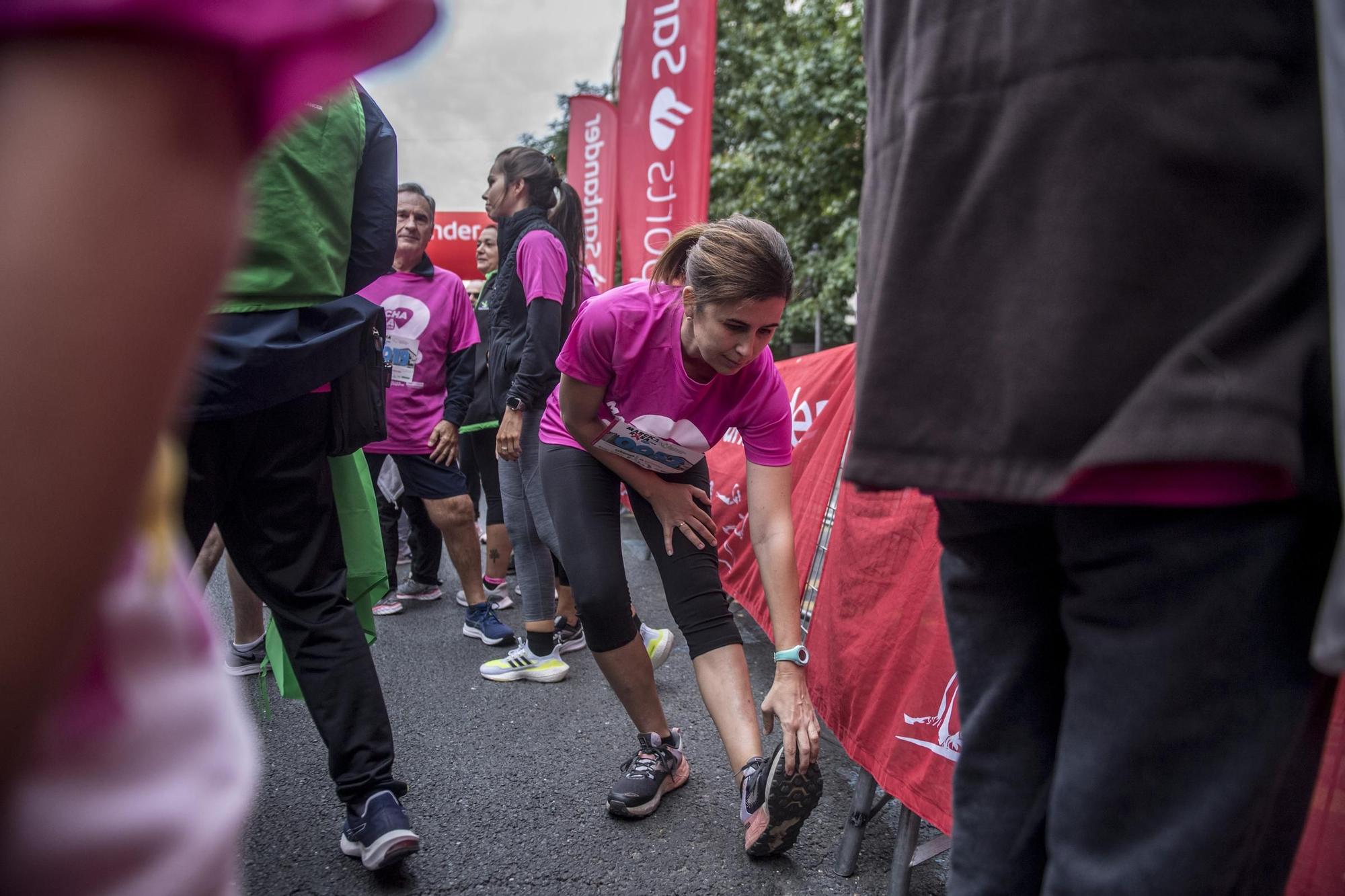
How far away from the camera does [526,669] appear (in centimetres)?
356

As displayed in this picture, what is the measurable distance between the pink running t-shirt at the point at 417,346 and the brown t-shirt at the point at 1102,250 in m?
3.61

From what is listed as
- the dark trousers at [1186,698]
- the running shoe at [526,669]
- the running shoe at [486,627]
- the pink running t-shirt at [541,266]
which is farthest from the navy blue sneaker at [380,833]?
the pink running t-shirt at [541,266]

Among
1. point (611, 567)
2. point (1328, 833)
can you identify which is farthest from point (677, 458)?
point (1328, 833)

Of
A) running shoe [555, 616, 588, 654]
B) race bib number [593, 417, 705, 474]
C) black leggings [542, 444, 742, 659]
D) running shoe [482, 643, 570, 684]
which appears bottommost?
running shoe [555, 616, 588, 654]

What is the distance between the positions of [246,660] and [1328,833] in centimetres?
339

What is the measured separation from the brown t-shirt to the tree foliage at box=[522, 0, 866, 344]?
888 centimetres

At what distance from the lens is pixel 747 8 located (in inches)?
656

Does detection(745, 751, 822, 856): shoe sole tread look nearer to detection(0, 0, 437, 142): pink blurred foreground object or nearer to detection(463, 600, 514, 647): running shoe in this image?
detection(0, 0, 437, 142): pink blurred foreground object

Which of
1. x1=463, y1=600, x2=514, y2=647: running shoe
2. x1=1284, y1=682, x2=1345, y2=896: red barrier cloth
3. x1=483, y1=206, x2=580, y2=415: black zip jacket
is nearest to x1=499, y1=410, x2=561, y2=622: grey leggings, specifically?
x1=483, y1=206, x2=580, y2=415: black zip jacket

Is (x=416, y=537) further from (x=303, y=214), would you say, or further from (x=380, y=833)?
(x=303, y=214)

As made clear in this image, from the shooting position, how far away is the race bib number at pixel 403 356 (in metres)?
4.21

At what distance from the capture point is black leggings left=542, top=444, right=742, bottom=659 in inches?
93.6

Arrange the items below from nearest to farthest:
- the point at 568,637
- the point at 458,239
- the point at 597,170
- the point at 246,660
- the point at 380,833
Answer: the point at 380,833 < the point at 246,660 < the point at 568,637 < the point at 597,170 < the point at 458,239

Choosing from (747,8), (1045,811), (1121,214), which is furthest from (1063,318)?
(747,8)
